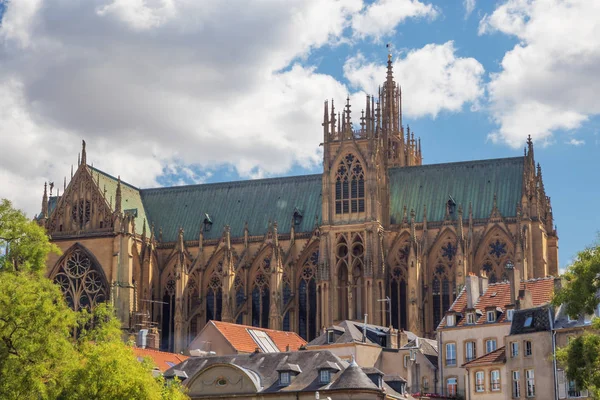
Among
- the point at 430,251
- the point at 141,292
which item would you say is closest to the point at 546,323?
the point at 430,251

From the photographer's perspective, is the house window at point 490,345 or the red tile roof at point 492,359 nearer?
the red tile roof at point 492,359

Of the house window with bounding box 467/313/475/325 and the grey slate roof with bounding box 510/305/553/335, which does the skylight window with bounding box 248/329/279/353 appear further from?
the grey slate roof with bounding box 510/305/553/335

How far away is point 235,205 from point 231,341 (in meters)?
32.7

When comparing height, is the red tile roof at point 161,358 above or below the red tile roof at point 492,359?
above

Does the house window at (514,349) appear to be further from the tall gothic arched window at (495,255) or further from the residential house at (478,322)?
the tall gothic arched window at (495,255)

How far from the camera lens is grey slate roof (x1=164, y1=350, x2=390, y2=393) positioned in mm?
67125

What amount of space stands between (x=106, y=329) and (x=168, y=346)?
47441 mm

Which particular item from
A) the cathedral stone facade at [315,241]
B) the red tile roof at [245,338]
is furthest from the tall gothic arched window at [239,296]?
the red tile roof at [245,338]

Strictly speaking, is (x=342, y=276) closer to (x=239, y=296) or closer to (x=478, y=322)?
(x=239, y=296)

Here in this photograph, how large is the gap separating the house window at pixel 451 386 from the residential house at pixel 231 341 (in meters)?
13.9

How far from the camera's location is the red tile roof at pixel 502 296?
75250mm

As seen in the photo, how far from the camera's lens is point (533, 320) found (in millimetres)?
69688

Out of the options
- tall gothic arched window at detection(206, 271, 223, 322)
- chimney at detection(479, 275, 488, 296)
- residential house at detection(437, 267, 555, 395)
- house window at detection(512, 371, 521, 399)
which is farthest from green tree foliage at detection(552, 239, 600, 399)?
tall gothic arched window at detection(206, 271, 223, 322)

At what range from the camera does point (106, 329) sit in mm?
64562
